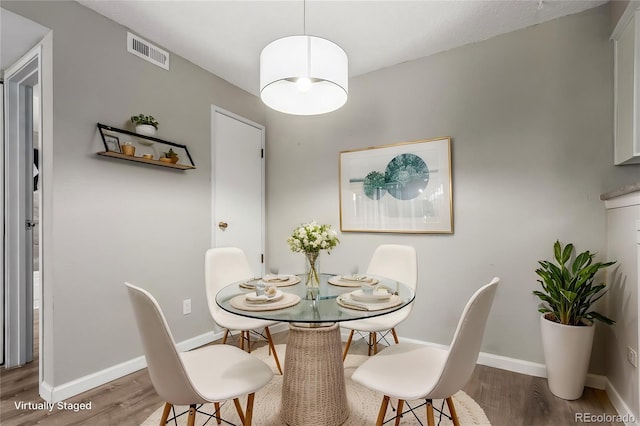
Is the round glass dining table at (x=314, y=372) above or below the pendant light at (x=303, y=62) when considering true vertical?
below

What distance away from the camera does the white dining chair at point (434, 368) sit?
4.00 ft

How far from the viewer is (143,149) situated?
8.38 feet

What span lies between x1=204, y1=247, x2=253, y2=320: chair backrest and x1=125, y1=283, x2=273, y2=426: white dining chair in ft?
2.85

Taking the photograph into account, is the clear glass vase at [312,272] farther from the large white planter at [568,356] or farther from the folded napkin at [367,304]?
the large white planter at [568,356]

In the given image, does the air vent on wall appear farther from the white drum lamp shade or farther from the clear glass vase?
the clear glass vase

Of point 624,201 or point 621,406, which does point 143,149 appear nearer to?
point 624,201

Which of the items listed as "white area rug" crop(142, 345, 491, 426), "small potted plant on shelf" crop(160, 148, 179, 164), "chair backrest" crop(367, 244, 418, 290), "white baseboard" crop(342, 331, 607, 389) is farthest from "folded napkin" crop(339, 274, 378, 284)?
"small potted plant on shelf" crop(160, 148, 179, 164)

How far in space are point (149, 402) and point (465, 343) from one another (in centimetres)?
193

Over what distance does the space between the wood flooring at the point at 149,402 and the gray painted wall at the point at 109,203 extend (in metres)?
0.20

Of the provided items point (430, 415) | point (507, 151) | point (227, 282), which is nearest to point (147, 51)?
point (227, 282)

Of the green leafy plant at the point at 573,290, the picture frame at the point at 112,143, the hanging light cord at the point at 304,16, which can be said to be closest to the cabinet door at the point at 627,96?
the green leafy plant at the point at 573,290

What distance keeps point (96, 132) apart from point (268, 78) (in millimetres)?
1377

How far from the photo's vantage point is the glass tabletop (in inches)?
54.9

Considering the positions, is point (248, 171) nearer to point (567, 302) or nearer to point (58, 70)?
point (58, 70)
